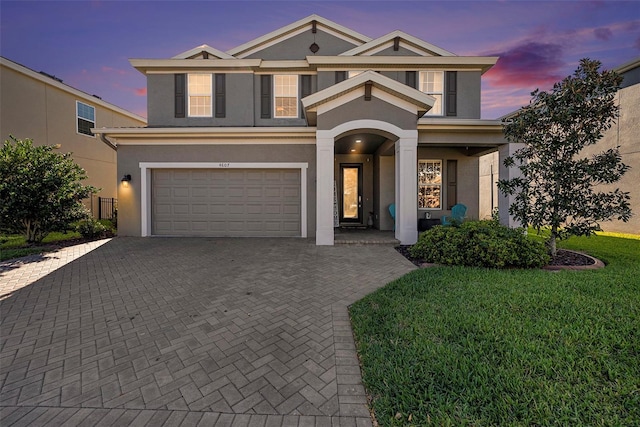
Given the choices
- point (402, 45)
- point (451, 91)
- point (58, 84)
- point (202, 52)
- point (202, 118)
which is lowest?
point (202, 118)

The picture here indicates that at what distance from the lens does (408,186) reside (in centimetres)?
803

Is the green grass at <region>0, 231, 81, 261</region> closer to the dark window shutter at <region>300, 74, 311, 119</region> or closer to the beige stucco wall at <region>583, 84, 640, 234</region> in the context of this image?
the dark window shutter at <region>300, 74, 311, 119</region>

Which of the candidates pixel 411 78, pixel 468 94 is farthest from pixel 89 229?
pixel 468 94

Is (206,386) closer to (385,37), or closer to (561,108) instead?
(561,108)

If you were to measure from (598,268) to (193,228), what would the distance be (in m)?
11.1

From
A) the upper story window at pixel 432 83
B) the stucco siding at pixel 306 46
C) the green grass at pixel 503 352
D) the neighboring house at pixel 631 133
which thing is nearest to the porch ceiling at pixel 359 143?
the upper story window at pixel 432 83

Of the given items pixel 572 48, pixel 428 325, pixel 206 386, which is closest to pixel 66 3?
pixel 206 386

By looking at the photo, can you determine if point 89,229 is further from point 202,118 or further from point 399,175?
point 399,175

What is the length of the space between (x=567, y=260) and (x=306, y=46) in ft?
39.9

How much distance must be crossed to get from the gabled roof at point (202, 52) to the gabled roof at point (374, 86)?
663 centimetres

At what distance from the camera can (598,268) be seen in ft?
17.4

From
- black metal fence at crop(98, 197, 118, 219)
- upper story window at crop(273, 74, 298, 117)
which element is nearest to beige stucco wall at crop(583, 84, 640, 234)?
upper story window at crop(273, 74, 298, 117)

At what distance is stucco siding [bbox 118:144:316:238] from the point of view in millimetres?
9336

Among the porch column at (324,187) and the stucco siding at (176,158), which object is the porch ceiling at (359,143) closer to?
the porch column at (324,187)
